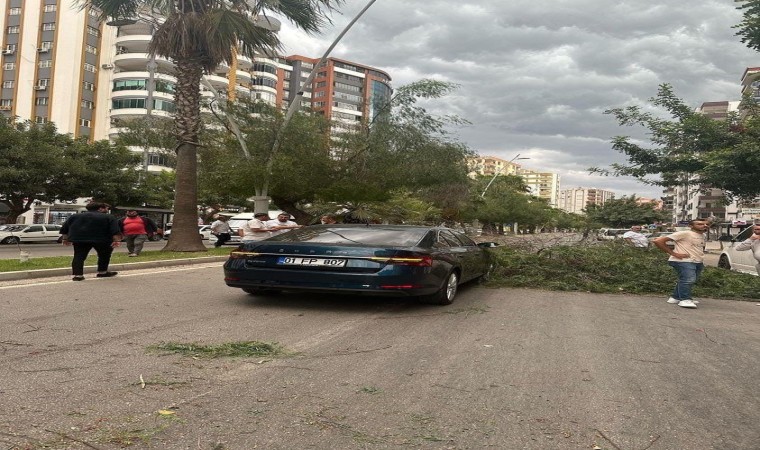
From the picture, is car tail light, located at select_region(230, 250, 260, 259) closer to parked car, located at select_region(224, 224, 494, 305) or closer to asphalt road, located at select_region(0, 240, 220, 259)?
parked car, located at select_region(224, 224, 494, 305)

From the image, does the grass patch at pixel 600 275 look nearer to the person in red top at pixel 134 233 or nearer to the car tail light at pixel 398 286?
the car tail light at pixel 398 286

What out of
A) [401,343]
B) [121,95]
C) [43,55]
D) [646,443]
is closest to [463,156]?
→ [401,343]

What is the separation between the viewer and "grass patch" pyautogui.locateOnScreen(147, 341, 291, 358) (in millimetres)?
4664

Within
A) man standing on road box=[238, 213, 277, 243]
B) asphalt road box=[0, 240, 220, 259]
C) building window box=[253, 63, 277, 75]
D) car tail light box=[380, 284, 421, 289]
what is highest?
building window box=[253, 63, 277, 75]

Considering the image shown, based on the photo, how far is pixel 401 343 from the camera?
5.33 metres

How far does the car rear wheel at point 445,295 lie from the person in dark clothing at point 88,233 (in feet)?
18.3

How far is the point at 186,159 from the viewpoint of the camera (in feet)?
55.1

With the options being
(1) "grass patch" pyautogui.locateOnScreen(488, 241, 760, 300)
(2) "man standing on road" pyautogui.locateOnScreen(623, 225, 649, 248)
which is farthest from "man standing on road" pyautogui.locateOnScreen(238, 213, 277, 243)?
(2) "man standing on road" pyautogui.locateOnScreen(623, 225, 649, 248)

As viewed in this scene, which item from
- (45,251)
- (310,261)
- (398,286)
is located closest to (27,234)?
(45,251)

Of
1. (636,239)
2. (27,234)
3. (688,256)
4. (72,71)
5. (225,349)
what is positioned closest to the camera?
(225,349)

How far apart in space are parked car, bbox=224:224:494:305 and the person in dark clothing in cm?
334

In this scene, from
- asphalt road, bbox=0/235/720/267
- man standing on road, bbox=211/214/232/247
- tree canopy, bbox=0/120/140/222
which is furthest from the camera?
tree canopy, bbox=0/120/140/222

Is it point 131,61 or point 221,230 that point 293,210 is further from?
point 131,61

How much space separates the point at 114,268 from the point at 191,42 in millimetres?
7504
